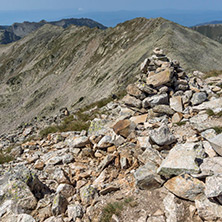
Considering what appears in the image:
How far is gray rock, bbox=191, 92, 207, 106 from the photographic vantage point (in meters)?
9.30

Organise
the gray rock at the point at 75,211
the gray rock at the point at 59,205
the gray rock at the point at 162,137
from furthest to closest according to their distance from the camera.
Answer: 1. the gray rock at the point at 162,137
2. the gray rock at the point at 59,205
3. the gray rock at the point at 75,211

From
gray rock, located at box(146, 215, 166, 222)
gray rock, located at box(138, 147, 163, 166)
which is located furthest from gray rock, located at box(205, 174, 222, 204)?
gray rock, located at box(138, 147, 163, 166)

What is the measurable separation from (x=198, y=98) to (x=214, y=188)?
620 cm

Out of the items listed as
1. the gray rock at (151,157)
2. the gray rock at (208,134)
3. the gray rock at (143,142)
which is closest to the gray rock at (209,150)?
the gray rock at (208,134)

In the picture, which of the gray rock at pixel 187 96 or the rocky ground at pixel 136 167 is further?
the gray rock at pixel 187 96

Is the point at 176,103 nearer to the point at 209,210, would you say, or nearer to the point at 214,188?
the point at 214,188

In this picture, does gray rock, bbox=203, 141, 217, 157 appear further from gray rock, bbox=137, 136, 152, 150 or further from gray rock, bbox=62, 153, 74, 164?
gray rock, bbox=62, 153, 74, 164

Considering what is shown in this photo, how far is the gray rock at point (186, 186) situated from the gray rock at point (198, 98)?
541 cm

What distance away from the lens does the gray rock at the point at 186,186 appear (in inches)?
184

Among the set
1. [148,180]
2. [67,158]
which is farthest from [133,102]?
[148,180]

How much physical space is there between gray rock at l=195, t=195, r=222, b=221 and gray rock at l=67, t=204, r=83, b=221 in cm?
315

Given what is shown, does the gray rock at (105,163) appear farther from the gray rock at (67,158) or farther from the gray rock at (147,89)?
the gray rock at (147,89)

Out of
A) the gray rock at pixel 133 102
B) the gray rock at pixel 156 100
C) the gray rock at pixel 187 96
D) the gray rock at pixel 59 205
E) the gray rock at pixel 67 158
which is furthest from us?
the gray rock at pixel 133 102

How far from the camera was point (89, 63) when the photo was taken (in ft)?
183
